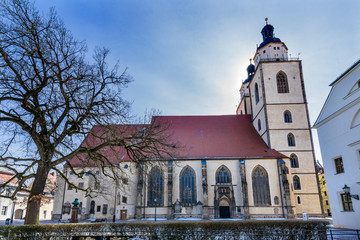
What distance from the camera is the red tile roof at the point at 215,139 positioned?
29.9m

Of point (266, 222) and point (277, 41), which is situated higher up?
point (277, 41)

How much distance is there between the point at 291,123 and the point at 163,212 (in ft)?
58.9

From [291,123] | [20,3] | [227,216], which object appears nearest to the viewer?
[20,3]

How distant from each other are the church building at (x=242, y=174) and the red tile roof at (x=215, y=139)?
0.12 m

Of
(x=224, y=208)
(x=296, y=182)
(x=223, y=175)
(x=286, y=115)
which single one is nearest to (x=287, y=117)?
(x=286, y=115)

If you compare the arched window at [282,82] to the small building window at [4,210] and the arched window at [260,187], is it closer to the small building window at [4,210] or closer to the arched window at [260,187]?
the arched window at [260,187]

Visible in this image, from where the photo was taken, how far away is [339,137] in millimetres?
17797

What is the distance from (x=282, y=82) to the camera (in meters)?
32.3

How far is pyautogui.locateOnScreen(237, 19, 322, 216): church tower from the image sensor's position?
28.3 m

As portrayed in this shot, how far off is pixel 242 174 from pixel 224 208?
4.20m

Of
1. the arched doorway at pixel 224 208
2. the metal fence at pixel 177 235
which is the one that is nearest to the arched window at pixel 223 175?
the arched doorway at pixel 224 208

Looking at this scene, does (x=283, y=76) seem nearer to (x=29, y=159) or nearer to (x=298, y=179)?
(x=298, y=179)

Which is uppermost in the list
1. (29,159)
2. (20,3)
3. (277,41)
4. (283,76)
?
(277,41)

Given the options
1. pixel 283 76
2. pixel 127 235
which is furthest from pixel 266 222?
pixel 283 76
